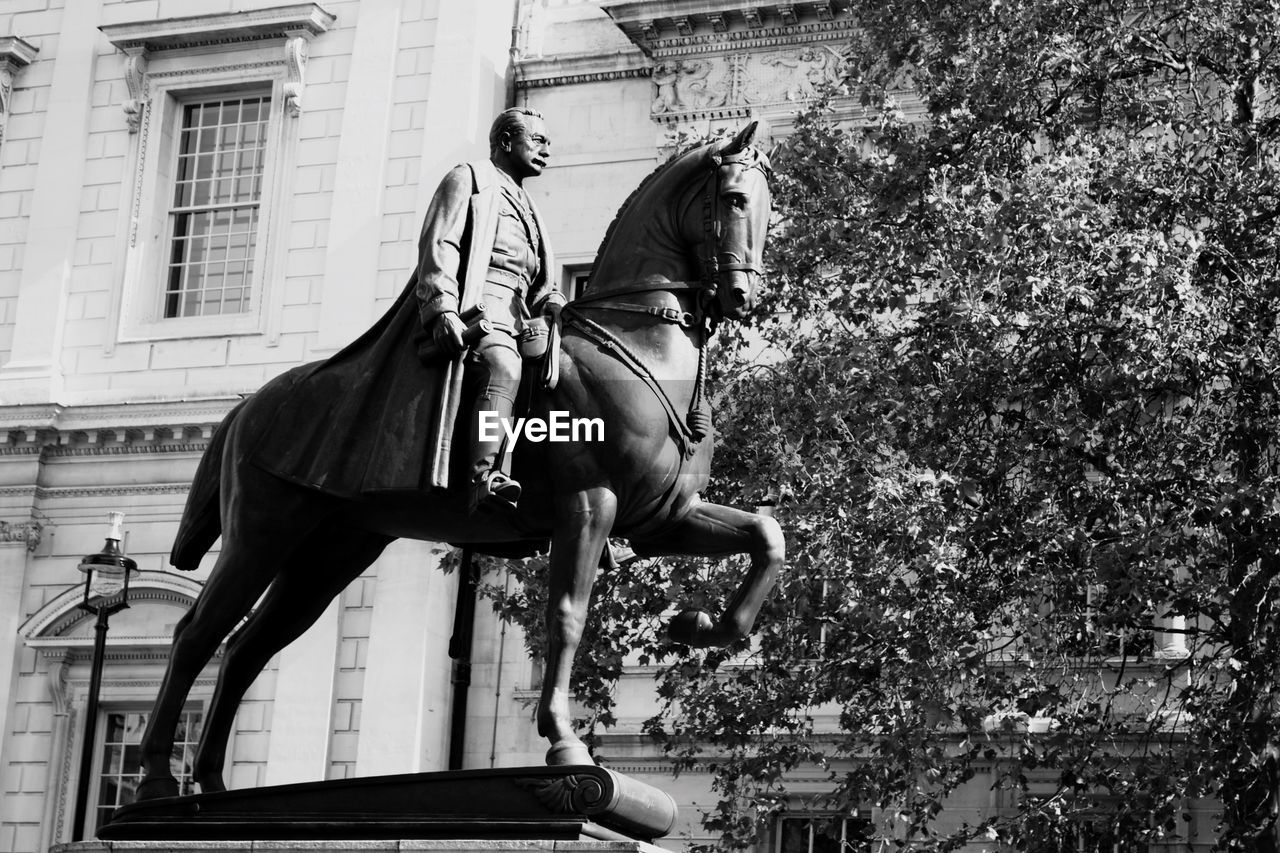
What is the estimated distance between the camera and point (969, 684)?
17422mm

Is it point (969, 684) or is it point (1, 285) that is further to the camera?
point (1, 285)

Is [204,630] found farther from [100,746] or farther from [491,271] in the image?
[100,746]

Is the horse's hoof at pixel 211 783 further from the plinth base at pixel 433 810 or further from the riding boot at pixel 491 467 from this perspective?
the riding boot at pixel 491 467

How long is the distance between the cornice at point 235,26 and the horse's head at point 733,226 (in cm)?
1945

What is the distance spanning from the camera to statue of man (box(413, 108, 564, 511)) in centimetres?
823

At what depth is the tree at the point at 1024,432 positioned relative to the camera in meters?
16.8

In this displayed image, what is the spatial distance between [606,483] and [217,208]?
64.9 feet

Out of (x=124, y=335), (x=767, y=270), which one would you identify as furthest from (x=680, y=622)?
(x=124, y=335)

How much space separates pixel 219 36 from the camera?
27375 mm

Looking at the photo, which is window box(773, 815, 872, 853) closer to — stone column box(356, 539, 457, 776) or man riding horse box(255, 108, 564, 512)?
stone column box(356, 539, 457, 776)

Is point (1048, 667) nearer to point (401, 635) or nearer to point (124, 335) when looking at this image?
point (401, 635)

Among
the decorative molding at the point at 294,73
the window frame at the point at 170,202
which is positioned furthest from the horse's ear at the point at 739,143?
the decorative molding at the point at 294,73

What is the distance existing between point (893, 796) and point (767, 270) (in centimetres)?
453

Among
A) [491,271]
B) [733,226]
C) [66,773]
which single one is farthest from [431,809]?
[66,773]
